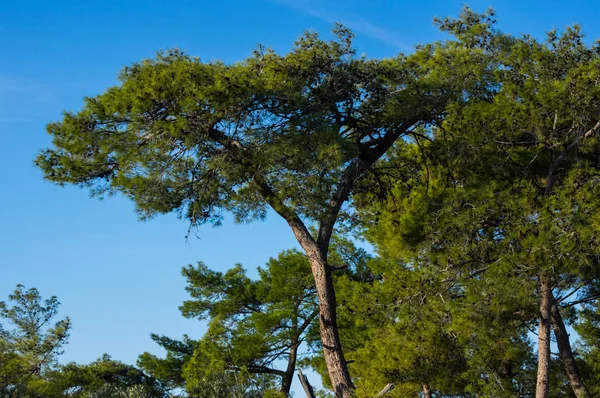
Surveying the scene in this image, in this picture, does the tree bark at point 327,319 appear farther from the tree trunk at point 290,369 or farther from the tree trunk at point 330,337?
the tree trunk at point 290,369

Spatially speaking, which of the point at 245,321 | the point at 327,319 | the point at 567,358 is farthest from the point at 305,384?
the point at 245,321

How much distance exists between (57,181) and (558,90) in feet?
31.5

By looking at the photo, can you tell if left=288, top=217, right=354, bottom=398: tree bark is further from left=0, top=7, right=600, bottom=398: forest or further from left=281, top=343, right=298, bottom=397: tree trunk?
left=281, top=343, right=298, bottom=397: tree trunk

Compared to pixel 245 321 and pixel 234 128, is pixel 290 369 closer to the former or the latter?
pixel 245 321

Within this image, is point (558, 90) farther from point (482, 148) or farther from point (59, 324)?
point (59, 324)

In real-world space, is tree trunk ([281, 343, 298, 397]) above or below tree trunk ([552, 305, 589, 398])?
above

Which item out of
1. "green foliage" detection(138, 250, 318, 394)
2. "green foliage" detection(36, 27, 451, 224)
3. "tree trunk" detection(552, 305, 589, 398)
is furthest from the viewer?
"green foliage" detection(138, 250, 318, 394)

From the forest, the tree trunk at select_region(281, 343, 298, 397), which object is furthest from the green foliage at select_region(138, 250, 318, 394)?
the forest

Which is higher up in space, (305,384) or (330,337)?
(330,337)

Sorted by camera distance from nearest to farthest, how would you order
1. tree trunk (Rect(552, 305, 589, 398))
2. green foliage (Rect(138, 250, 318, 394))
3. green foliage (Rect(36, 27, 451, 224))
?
green foliage (Rect(36, 27, 451, 224))
tree trunk (Rect(552, 305, 589, 398))
green foliage (Rect(138, 250, 318, 394))

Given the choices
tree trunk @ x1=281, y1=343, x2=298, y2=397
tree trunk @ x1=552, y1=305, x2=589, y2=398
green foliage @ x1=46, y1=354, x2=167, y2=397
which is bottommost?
tree trunk @ x1=552, y1=305, x2=589, y2=398

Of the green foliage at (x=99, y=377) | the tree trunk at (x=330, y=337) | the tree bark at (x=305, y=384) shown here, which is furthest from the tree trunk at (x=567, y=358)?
the green foliage at (x=99, y=377)

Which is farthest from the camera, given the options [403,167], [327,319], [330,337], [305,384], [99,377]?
[99,377]

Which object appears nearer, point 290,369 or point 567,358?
point 567,358
